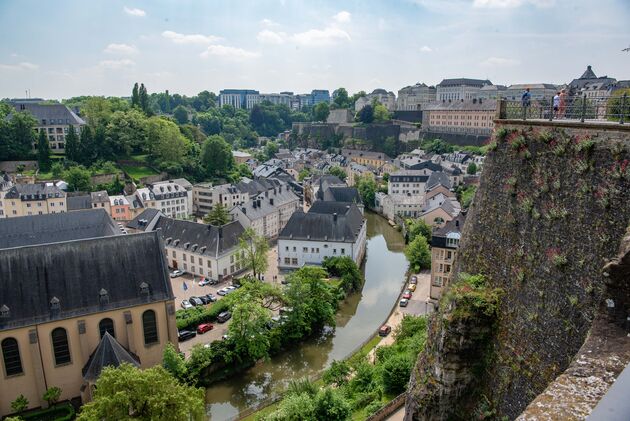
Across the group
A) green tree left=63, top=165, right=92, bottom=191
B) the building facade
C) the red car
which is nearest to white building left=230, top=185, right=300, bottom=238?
the red car

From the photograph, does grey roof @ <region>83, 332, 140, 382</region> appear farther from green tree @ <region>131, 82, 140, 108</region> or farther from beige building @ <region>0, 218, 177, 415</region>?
green tree @ <region>131, 82, 140, 108</region>

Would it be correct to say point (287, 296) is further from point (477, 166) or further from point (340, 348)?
point (477, 166)

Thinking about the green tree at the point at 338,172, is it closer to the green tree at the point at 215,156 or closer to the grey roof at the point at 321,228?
the green tree at the point at 215,156

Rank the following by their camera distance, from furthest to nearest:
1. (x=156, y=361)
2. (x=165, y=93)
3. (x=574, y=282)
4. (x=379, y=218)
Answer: (x=165, y=93), (x=379, y=218), (x=156, y=361), (x=574, y=282)

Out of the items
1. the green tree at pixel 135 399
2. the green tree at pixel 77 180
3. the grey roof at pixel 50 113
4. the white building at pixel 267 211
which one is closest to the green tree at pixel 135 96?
the grey roof at pixel 50 113

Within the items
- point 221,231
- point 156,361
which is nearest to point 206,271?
point 221,231

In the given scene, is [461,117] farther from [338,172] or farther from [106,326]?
[106,326]

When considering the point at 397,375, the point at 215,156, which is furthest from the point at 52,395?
the point at 215,156
